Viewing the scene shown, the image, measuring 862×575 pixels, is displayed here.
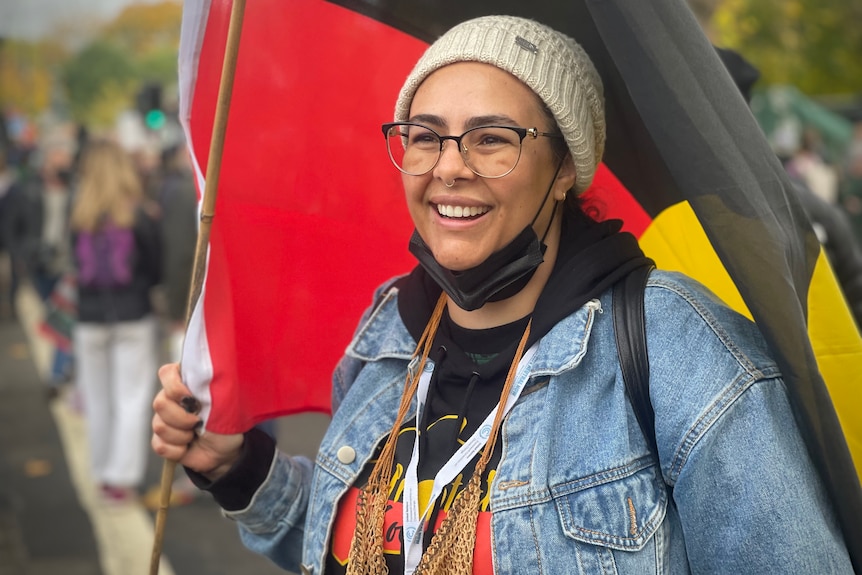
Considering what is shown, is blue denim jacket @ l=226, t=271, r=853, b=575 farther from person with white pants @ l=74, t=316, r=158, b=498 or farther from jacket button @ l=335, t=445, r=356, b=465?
person with white pants @ l=74, t=316, r=158, b=498

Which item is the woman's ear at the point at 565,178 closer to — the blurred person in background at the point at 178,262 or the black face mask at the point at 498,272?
the black face mask at the point at 498,272

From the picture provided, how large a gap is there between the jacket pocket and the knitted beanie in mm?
610

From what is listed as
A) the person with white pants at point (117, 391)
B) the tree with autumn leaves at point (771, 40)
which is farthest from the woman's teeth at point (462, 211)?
the tree with autumn leaves at point (771, 40)

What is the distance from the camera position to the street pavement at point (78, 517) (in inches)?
217

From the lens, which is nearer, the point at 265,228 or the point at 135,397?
the point at 265,228

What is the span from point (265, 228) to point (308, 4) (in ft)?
1.92

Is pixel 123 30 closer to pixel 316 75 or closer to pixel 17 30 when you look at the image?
pixel 17 30

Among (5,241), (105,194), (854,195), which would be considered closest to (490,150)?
(105,194)

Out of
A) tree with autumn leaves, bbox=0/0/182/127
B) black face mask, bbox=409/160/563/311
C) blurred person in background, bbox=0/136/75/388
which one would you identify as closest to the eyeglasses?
black face mask, bbox=409/160/563/311

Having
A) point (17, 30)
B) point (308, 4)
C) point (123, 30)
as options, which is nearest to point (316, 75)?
point (308, 4)

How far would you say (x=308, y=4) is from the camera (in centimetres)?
262

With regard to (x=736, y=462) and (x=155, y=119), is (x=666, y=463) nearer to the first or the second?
(x=736, y=462)

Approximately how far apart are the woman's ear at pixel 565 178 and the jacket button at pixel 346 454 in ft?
2.18

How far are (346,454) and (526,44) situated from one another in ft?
2.94
